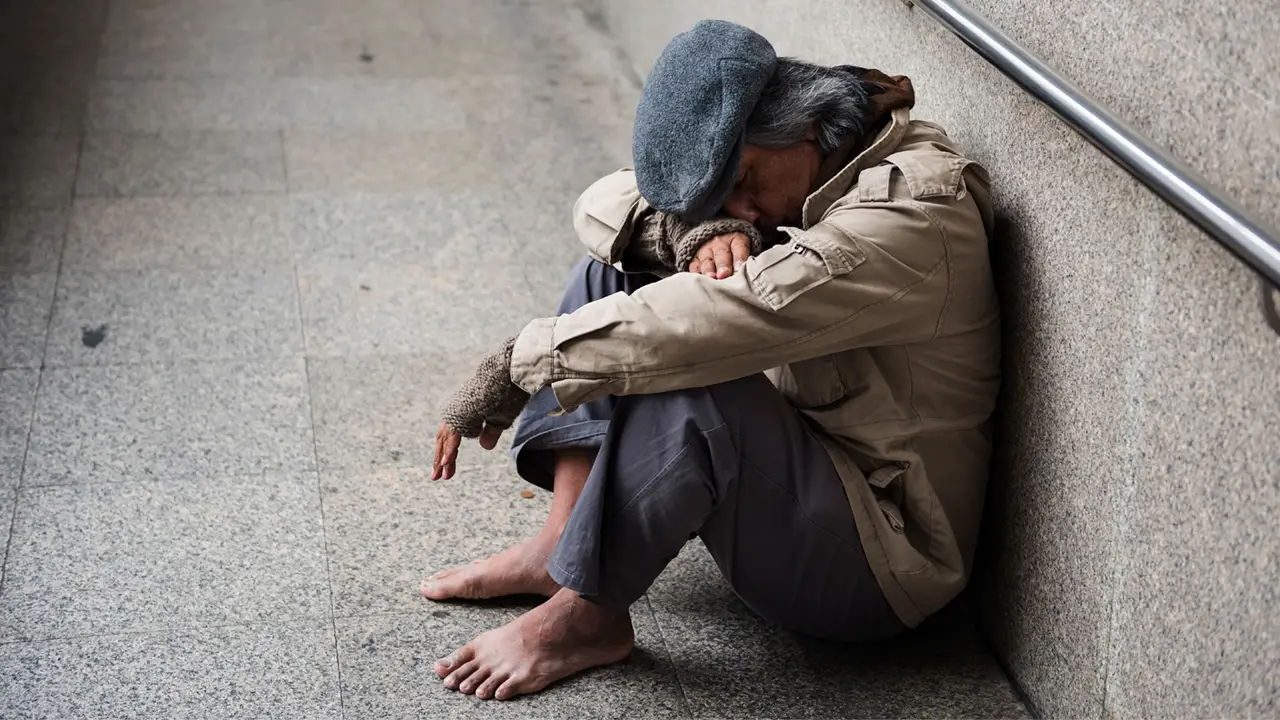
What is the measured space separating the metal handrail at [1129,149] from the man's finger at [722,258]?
1.71 feet

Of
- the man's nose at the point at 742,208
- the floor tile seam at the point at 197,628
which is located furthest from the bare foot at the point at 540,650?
the man's nose at the point at 742,208

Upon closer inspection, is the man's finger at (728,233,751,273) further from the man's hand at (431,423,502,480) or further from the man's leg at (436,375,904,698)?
the man's hand at (431,423,502,480)

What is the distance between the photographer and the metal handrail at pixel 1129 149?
1.53 meters

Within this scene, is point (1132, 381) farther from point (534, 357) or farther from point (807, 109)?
point (534, 357)

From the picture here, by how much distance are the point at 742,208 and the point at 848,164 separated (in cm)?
20

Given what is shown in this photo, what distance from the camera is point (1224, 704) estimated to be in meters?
1.79

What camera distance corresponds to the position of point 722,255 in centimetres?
225

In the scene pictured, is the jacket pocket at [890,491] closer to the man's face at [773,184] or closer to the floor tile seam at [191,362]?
the man's face at [773,184]

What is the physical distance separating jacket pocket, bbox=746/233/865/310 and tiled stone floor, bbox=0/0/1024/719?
782 mm

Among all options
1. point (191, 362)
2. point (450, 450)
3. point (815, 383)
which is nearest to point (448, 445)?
point (450, 450)

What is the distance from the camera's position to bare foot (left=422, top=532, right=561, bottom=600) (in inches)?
102

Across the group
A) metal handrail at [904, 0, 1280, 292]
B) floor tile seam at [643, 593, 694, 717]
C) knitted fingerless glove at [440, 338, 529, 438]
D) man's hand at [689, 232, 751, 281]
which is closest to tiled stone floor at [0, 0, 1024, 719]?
floor tile seam at [643, 593, 694, 717]

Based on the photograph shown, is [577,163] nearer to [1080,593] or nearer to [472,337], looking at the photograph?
[472,337]

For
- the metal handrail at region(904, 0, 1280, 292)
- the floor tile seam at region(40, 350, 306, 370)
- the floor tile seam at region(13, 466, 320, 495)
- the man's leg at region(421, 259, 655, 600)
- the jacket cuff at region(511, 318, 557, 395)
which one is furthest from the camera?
the floor tile seam at region(40, 350, 306, 370)
